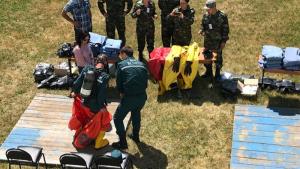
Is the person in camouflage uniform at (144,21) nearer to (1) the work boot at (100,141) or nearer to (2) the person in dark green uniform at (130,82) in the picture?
(2) the person in dark green uniform at (130,82)

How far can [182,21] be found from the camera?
13.6 meters

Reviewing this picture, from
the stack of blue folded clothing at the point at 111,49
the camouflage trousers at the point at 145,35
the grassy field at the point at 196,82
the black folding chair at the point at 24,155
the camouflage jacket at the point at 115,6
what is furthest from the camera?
the camouflage jacket at the point at 115,6

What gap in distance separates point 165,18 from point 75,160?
5.90 m

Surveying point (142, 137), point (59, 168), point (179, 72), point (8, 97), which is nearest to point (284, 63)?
point (179, 72)

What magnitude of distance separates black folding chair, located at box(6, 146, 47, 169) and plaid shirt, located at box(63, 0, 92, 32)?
4.52m

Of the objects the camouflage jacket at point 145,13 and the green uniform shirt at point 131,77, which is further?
the camouflage jacket at point 145,13

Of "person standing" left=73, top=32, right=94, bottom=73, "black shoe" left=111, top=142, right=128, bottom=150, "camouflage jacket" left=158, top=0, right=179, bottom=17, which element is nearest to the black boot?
"black shoe" left=111, top=142, right=128, bottom=150

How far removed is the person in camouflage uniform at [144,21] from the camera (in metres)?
13.7

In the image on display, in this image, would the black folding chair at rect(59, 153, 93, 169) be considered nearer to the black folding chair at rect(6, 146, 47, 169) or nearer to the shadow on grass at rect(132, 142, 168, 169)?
the black folding chair at rect(6, 146, 47, 169)

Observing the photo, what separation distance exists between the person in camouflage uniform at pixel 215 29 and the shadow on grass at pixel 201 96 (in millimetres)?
545

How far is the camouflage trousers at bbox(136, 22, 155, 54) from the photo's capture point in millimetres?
14095

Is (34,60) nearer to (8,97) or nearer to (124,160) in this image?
(8,97)

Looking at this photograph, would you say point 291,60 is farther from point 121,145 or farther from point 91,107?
point 91,107

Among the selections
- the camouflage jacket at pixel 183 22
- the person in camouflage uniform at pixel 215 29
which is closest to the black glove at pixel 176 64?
the person in camouflage uniform at pixel 215 29
